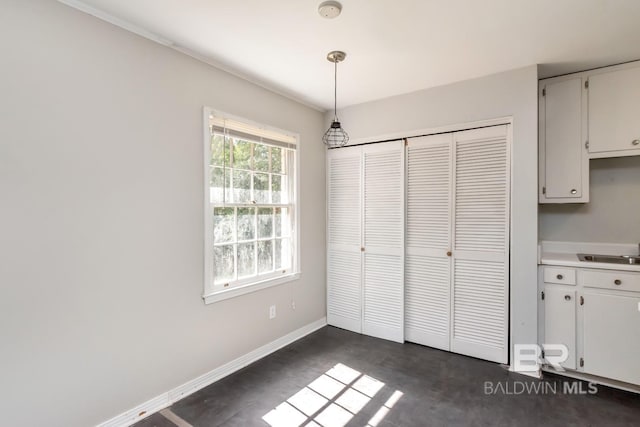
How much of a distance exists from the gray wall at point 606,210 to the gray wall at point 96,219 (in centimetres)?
332

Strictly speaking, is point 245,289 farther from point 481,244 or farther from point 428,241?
point 481,244

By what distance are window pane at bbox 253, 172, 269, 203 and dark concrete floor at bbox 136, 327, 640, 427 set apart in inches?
59.7

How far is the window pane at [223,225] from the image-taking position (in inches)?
101

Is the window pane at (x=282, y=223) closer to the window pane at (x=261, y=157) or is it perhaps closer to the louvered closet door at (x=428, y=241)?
the window pane at (x=261, y=157)

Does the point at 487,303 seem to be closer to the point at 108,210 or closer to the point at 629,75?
the point at 629,75

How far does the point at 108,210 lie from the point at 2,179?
49 cm

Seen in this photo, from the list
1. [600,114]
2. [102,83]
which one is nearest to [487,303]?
[600,114]

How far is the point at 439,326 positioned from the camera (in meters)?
3.06

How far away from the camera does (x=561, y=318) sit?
254 centimetres

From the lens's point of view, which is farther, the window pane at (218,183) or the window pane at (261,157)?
the window pane at (261,157)

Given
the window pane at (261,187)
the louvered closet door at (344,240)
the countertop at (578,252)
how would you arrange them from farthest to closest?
the louvered closet door at (344,240) → the window pane at (261,187) → the countertop at (578,252)

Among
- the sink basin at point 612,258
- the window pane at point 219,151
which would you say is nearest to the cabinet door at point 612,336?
the sink basin at point 612,258

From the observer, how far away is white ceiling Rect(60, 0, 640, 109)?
1.81 metres

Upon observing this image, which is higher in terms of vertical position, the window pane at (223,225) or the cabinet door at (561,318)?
the window pane at (223,225)
